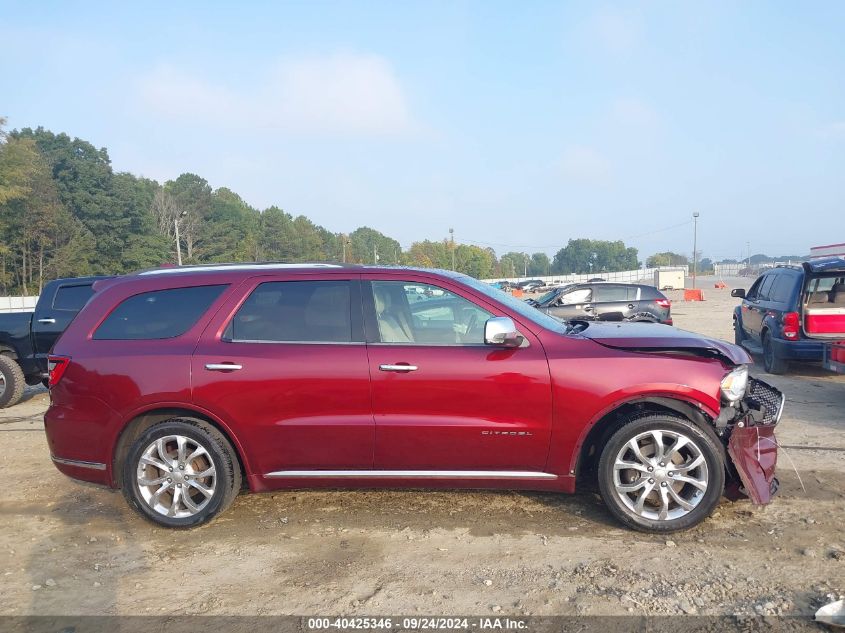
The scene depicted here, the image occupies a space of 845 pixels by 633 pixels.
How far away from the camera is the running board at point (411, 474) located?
4.01 m

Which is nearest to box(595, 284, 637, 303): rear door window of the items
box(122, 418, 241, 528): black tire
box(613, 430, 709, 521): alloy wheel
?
box(613, 430, 709, 521): alloy wheel

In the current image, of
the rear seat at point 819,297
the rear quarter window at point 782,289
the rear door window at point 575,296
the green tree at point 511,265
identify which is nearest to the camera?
the rear seat at point 819,297

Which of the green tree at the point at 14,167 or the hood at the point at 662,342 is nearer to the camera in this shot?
the hood at the point at 662,342

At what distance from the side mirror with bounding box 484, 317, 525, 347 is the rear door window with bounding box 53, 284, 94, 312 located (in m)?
7.32

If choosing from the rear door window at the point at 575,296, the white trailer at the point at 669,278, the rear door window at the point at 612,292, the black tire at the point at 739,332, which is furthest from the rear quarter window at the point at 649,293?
the white trailer at the point at 669,278

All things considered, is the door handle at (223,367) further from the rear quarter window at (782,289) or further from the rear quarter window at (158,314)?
the rear quarter window at (782,289)

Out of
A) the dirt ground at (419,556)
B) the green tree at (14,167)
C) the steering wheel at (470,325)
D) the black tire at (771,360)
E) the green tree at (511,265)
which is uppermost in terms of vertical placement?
the green tree at (14,167)

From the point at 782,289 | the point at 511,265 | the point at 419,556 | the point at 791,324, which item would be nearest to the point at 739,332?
the point at 782,289

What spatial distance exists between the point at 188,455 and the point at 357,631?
1860mm

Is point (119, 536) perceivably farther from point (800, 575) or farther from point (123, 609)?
point (800, 575)

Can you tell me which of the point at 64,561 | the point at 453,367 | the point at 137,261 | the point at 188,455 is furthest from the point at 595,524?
the point at 137,261

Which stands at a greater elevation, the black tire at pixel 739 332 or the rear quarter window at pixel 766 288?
the rear quarter window at pixel 766 288

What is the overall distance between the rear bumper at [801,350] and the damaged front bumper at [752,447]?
17.9ft

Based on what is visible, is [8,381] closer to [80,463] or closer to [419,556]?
[80,463]
